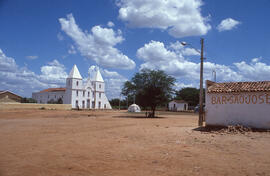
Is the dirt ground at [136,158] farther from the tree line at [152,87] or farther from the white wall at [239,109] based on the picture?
the tree line at [152,87]

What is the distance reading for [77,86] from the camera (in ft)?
243

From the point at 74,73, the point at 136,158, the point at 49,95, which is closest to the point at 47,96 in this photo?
the point at 49,95

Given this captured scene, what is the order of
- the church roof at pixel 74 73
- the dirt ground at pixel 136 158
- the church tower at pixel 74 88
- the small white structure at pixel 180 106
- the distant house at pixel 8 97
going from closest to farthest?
the dirt ground at pixel 136 158 → the distant house at pixel 8 97 → the church tower at pixel 74 88 → the church roof at pixel 74 73 → the small white structure at pixel 180 106

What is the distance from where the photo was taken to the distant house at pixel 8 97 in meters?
68.0

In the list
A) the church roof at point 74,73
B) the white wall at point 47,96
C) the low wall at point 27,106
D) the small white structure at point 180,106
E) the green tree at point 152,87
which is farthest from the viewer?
the white wall at point 47,96

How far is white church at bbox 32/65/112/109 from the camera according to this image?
2891 inches

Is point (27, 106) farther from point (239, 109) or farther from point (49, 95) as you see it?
point (239, 109)

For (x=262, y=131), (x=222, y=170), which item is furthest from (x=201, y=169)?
(x=262, y=131)

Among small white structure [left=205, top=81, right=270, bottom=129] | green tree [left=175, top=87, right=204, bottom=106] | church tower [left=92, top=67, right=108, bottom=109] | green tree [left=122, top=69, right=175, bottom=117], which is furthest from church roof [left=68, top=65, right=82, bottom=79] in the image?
small white structure [left=205, top=81, right=270, bottom=129]

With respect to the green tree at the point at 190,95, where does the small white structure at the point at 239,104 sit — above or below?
below

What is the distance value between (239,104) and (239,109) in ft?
1.05

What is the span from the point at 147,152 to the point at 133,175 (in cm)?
276

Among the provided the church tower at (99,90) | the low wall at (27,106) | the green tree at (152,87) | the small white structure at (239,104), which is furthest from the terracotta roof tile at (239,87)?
the church tower at (99,90)

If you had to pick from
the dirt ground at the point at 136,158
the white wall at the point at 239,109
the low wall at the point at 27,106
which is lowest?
the dirt ground at the point at 136,158
